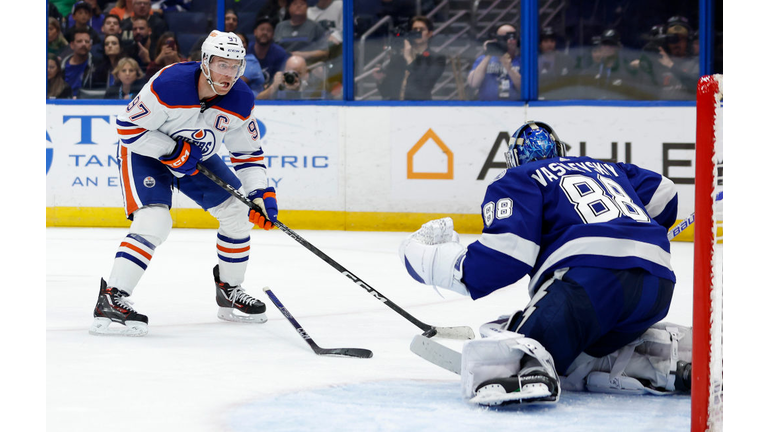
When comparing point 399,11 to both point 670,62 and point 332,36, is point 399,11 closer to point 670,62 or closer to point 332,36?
point 332,36

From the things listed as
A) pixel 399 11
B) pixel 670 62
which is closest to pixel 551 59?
pixel 670 62

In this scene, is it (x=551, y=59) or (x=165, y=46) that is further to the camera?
(x=165, y=46)

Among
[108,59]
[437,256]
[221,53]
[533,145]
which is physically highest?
[108,59]

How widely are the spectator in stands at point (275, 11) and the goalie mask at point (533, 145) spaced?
Answer: 5026 millimetres

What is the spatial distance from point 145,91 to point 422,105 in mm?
3709

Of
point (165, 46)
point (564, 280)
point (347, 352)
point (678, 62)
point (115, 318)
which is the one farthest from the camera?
point (165, 46)

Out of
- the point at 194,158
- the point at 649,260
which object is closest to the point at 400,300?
the point at 194,158

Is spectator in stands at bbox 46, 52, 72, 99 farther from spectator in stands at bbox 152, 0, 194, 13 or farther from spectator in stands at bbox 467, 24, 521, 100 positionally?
spectator in stands at bbox 467, 24, 521, 100

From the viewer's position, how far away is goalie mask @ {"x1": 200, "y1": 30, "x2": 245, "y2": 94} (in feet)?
9.48

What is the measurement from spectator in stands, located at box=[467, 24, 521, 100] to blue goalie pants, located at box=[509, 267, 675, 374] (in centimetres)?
465

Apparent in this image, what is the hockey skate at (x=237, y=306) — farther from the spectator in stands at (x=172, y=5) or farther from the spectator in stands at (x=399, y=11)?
the spectator in stands at (x=172, y=5)

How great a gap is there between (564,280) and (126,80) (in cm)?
570

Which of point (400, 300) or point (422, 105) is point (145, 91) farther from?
point (422, 105)

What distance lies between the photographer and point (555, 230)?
6.60 ft
